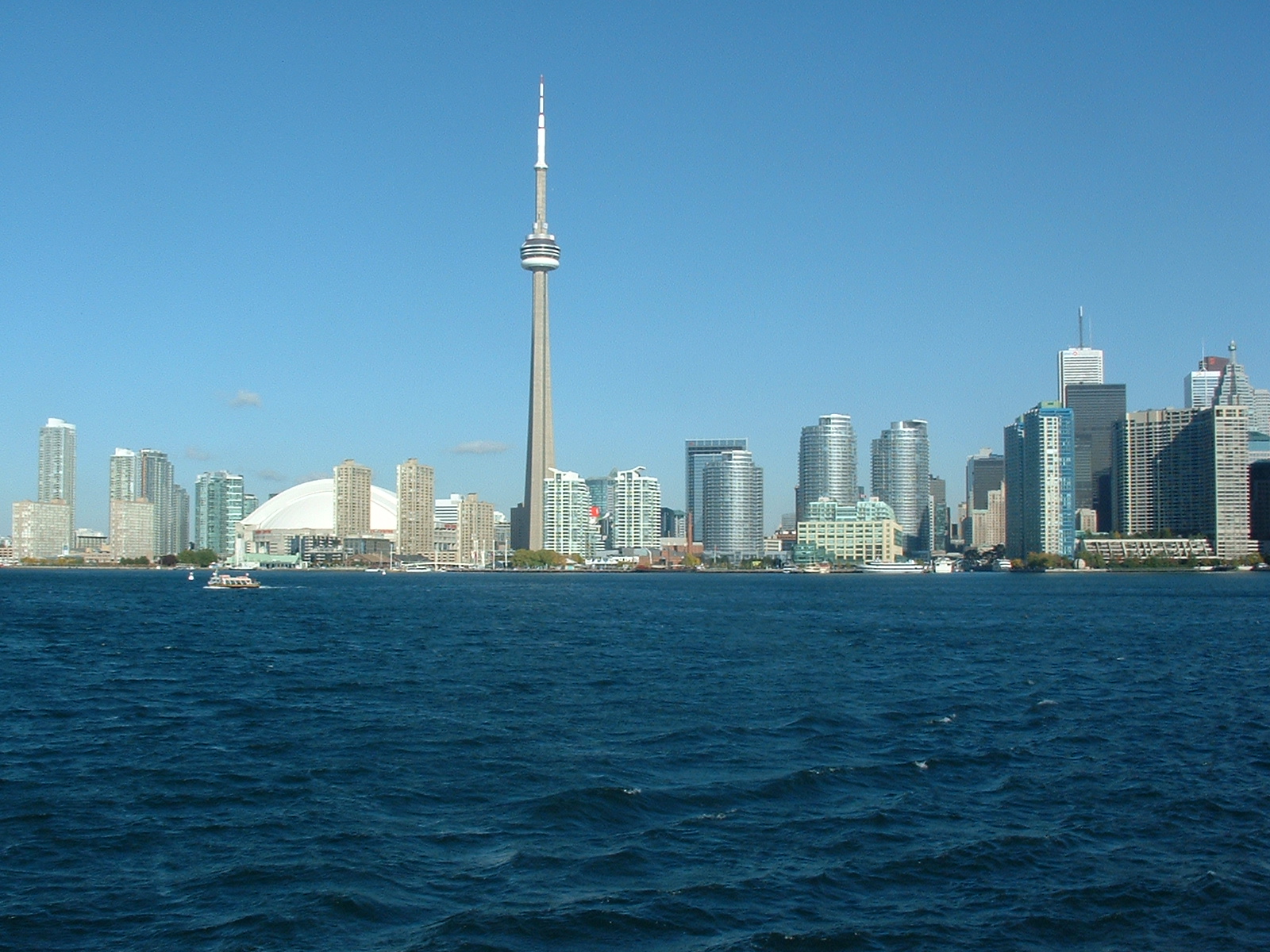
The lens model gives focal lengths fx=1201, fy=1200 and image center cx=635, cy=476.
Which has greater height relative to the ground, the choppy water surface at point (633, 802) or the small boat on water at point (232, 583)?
the choppy water surface at point (633, 802)

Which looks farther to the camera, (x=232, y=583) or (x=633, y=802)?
(x=232, y=583)

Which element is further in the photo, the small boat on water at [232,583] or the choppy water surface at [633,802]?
the small boat on water at [232,583]

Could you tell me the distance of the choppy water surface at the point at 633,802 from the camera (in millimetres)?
14016

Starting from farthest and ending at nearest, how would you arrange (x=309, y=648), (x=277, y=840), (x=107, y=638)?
(x=107, y=638)
(x=309, y=648)
(x=277, y=840)

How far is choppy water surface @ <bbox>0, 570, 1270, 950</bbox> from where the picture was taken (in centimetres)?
1402

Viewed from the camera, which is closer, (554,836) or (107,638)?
(554,836)

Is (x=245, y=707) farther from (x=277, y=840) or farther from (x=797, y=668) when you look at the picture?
(x=797, y=668)

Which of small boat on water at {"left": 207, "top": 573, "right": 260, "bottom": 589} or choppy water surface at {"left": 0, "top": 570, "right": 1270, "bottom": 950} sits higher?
choppy water surface at {"left": 0, "top": 570, "right": 1270, "bottom": 950}

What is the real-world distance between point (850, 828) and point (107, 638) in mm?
43863

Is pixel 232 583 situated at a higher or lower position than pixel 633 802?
lower

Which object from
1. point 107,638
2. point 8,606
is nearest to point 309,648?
point 107,638

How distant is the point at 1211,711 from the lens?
29.9 metres

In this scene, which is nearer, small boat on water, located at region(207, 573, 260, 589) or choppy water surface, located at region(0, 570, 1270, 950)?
choppy water surface, located at region(0, 570, 1270, 950)

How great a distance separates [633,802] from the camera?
766 inches
